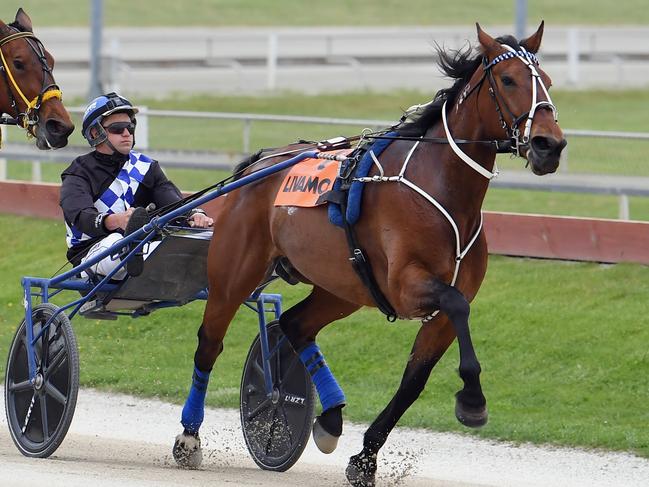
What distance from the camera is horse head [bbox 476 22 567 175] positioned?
5.52 m

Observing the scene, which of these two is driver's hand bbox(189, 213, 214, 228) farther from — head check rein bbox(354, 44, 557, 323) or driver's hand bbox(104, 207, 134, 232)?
head check rein bbox(354, 44, 557, 323)

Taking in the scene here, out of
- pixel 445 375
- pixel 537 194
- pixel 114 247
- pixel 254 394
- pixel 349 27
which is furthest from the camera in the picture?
pixel 349 27

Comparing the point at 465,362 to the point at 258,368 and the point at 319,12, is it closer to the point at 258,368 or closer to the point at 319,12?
the point at 258,368

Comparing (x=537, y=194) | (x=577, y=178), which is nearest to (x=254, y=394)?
(x=577, y=178)

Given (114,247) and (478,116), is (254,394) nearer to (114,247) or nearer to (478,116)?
(114,247)

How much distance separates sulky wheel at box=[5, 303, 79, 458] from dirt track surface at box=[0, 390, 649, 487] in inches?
5.2

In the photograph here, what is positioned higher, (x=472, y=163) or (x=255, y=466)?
(x=472, y=163)

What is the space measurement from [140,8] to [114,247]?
29630 millimetres

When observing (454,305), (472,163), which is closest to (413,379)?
(454,305)

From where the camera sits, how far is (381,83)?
23516mm

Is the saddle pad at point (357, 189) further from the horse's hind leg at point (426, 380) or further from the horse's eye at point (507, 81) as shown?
the horse's eye at point (507, 81)

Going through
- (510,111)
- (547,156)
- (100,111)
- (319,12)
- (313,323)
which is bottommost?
(319,12)

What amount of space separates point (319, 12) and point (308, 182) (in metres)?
29.5

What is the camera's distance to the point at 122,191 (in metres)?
7.23
